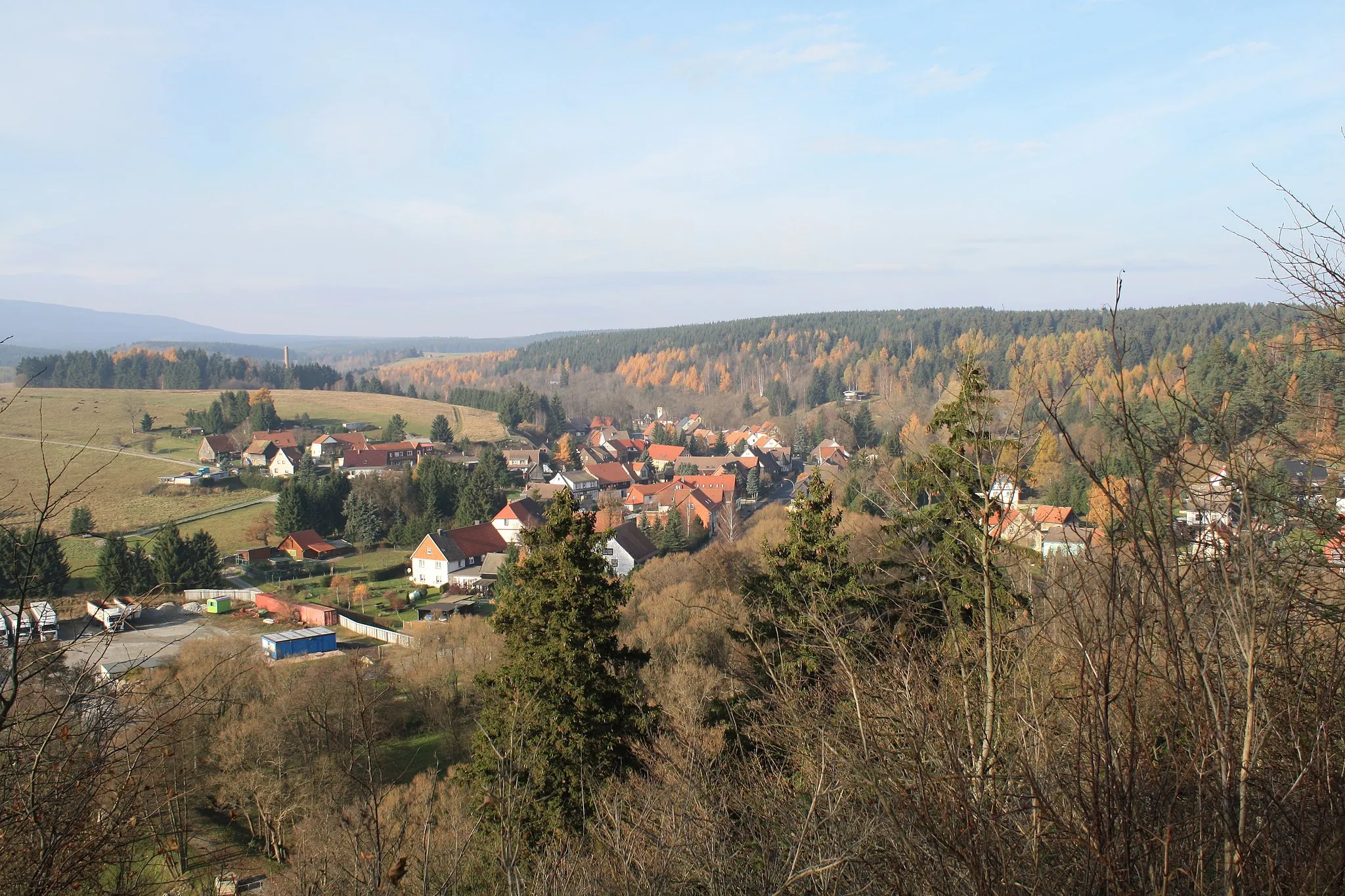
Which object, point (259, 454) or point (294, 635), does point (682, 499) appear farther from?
point (259, 454)

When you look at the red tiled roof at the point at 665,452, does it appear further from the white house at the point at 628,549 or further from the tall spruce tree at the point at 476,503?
the white house at the point at 628,549

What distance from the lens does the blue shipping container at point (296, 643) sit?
20.8 metres

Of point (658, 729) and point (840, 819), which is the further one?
point (658, 729)

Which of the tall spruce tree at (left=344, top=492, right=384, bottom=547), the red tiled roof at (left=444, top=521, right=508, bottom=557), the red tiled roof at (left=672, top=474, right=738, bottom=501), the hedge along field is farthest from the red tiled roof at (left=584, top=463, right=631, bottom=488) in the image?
the tall spruce tree at (left=344, top=492, right=384, bottom=547)

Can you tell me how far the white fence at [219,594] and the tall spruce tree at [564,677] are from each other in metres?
23.5

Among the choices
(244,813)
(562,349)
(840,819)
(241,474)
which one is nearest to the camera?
(840,819)

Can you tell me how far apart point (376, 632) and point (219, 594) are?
8370 millimetres

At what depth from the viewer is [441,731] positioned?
55.4 ft

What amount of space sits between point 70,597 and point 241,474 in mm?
19369

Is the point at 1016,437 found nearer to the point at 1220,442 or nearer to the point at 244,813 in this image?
the point at 1220,442

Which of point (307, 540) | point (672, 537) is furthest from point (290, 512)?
point (672, 537)

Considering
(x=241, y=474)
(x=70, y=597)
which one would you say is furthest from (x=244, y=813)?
(x=241, y=474)

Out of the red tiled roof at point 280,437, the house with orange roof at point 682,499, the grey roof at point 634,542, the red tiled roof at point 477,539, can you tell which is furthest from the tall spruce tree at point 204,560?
the red tiled roof at point 280,437

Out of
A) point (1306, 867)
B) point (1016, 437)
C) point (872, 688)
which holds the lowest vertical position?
point (872, 688)
